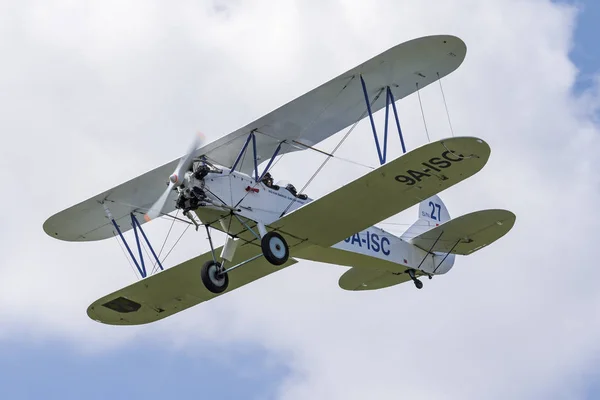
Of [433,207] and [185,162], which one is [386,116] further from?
[433,207]

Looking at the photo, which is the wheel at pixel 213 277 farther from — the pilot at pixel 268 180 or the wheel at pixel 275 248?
the pilot at pixel 268 180

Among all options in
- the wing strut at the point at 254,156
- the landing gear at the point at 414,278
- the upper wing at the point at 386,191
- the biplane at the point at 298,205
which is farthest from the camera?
the landing gear at the point at 414,278

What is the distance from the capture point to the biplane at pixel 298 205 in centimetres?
1902

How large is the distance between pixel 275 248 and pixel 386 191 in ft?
6.07

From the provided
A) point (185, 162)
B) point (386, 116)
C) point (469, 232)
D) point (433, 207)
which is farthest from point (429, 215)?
point (185, 162)

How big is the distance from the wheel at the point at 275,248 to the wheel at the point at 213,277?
1.03 meters

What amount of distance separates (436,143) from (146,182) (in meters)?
5.30

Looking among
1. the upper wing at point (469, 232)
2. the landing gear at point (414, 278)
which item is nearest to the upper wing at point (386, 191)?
the upper wing at point (469, 232)

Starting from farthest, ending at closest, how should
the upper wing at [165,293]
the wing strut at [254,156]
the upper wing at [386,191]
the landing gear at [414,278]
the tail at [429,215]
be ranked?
the tail at [429,215] → the landing gear at [414,278] → the upper wing at [165,293] → the wing strut at [254,156] → the upper wing at [386,191]

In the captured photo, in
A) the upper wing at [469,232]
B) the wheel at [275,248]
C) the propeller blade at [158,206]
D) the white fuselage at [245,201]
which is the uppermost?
the propeller blade at [158,206]

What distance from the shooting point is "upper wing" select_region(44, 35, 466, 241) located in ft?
63.4

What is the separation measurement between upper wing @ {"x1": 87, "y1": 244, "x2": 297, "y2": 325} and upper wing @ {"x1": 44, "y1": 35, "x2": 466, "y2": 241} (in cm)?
131

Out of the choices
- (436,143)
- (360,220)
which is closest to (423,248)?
(360,220)

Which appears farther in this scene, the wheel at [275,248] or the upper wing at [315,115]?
the upper wing at [315,115]
